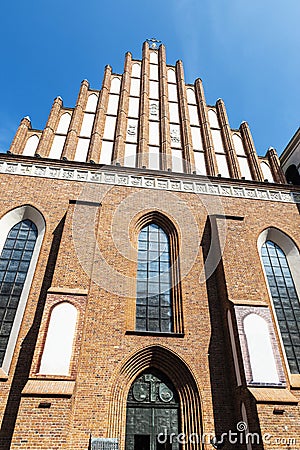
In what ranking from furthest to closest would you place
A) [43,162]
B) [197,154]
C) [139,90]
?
1. [139,90]
2. [197,154]
3. [43,162]

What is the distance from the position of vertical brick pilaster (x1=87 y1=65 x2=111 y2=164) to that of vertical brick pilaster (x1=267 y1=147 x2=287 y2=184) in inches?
287

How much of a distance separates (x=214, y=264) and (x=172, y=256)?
1319 mm

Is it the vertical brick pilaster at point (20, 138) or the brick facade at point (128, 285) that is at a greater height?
the vertical brick pilaster at point (20, 138)

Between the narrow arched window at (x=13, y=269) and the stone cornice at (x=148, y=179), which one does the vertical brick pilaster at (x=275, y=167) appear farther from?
the narrow arched window at (x=13, y=269)

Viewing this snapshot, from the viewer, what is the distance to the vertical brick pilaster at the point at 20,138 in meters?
11.7

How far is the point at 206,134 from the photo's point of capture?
536 inches

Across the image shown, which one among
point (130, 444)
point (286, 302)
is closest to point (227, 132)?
point (286, 302)

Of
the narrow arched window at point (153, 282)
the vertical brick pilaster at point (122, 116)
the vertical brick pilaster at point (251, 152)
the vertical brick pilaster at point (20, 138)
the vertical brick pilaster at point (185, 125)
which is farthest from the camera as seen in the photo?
the vertical brick pilaster at point (251, 152)

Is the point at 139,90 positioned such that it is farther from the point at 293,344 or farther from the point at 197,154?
the point at 293,344

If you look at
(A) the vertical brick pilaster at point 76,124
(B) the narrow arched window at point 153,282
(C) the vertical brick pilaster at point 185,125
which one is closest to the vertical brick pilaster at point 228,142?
(C) the vertical brick pilaster at point 185,125

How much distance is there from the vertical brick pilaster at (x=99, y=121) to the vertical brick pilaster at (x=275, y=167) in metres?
7.30

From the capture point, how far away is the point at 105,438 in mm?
6512

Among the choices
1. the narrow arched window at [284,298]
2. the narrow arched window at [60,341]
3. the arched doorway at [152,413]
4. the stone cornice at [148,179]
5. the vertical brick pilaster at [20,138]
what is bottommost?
the arched doorway at [152,413]

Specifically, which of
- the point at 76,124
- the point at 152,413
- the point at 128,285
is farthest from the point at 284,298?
the point at 76,124
